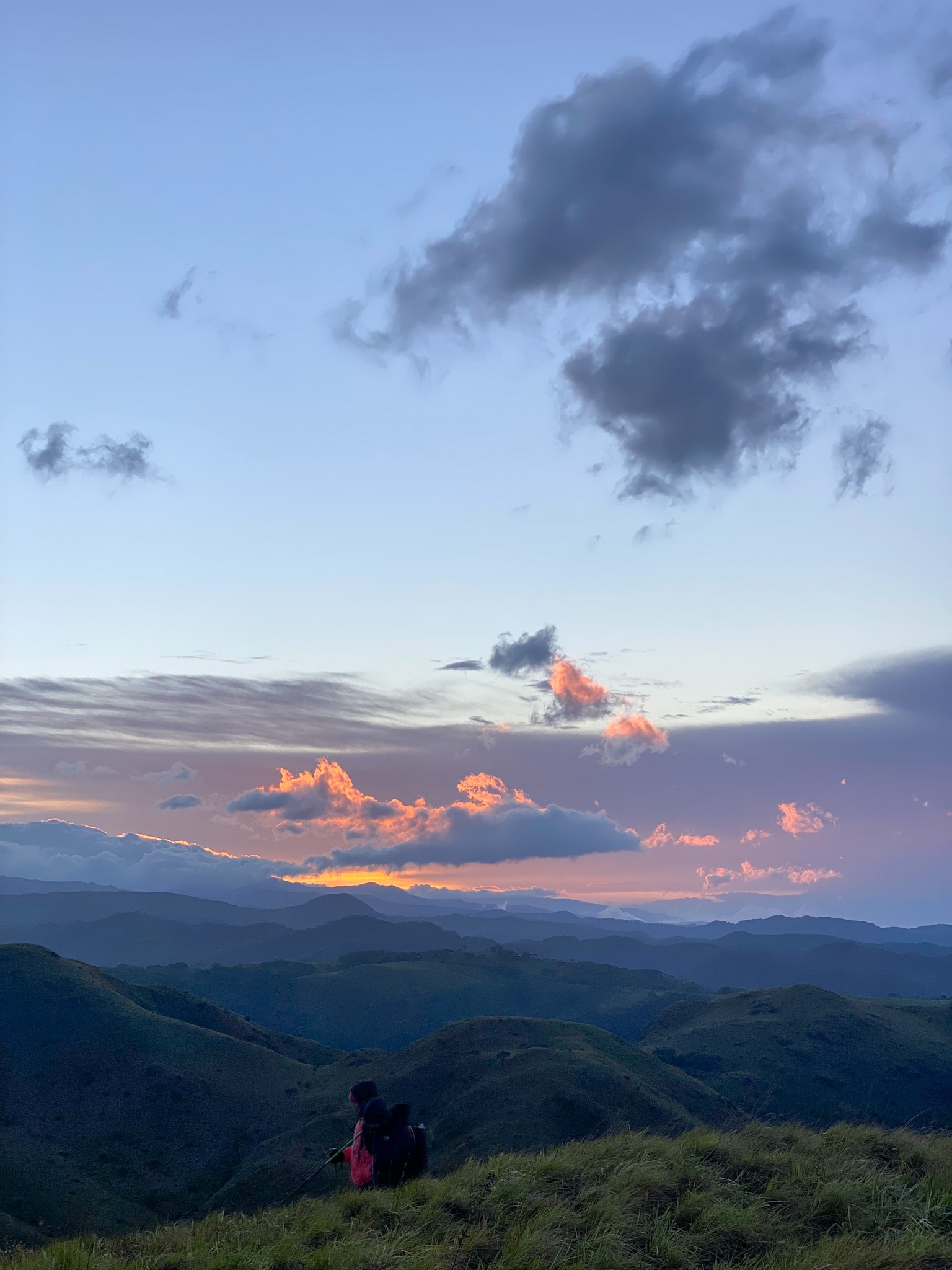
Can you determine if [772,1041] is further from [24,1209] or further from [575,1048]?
[24,1209]

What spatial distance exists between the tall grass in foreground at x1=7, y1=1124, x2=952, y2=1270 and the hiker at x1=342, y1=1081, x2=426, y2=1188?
360 millimetres

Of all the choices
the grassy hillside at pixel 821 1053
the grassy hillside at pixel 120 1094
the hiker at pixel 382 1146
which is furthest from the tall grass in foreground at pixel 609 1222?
the grassy hillside at pixel 821 1053

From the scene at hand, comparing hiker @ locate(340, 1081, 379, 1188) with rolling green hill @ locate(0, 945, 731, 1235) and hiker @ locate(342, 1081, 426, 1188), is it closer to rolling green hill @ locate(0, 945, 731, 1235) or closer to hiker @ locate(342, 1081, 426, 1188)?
hiker @ locate(342, 1081, 426, 1188)

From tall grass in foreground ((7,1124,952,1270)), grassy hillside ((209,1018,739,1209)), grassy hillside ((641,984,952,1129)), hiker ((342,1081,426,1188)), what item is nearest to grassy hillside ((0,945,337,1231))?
grassy hillside ((209,1018,739,1209))

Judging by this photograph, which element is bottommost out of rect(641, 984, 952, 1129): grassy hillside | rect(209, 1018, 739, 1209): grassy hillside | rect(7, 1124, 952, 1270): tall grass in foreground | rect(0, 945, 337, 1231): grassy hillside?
rect(641, 984, 952, 1129): grassy hillside

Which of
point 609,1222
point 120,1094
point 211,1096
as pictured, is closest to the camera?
point 609,1222

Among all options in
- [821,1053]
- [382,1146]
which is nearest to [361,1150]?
[382,1146]

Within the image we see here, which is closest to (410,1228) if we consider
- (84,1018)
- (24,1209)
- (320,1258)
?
(320,1258)

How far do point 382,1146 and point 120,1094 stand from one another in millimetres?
108093

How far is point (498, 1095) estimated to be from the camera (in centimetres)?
8662

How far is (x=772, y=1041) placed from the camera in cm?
13638

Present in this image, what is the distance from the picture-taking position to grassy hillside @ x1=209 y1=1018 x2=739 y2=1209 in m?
75.9

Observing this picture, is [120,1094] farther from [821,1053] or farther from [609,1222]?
[609,1222]

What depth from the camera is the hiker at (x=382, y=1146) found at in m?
12.0
